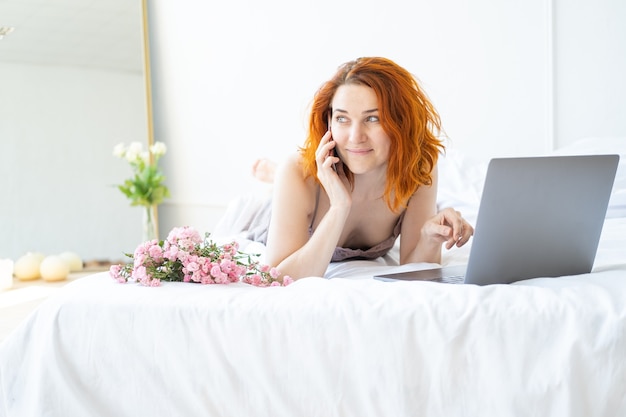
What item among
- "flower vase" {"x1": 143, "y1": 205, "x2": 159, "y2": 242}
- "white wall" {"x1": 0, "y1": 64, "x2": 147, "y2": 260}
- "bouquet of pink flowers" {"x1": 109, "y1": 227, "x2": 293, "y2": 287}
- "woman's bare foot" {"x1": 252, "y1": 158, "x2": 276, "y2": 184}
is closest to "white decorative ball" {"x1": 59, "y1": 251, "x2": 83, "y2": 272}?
"white wall" {"x1": 0, "y1": 64, "x2": 147, "y2": 260}

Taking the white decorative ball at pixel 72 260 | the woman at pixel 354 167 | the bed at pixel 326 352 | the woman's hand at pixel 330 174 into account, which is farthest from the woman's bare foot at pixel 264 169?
the white decorative ball at pixel 72 260

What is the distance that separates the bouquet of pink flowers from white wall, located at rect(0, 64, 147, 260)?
363 cm

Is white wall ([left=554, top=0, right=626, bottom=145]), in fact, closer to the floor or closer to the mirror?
the floor

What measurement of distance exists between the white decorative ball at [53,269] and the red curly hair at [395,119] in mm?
3110

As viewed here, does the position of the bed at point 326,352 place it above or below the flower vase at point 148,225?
above

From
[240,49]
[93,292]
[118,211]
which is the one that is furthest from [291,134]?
[93,292]

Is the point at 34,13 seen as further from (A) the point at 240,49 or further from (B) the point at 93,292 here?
(B) the point at 93,292

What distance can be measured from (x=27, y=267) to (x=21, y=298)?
2.11ft

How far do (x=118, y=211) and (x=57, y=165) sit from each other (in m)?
0.51

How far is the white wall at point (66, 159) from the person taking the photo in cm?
497

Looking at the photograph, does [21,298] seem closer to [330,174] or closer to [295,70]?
[295,70]

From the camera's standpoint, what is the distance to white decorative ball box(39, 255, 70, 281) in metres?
4.84

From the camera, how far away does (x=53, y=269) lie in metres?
4.84

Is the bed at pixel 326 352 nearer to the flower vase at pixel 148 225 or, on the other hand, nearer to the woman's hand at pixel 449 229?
the woman's hand at pixel 449 229
